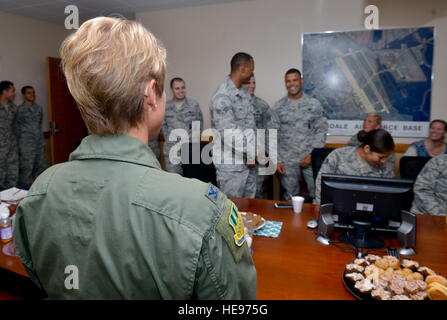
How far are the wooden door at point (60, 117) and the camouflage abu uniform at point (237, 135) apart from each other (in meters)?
3.26

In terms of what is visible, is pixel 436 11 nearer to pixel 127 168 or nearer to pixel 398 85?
pixel 398 85

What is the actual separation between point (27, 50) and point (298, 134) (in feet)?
14.0

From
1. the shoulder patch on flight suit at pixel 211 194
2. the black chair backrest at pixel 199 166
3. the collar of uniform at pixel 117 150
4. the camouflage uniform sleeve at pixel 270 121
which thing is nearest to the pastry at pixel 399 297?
the shoulder patch on flight suit at pixel 211 194

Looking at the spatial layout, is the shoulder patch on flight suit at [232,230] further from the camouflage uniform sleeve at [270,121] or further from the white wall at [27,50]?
the white wall at [27,50]

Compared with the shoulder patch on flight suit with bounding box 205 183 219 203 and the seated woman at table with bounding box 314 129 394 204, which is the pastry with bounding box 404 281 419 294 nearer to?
the shoulder patch on flight suit with bounding box 205 183 219 203

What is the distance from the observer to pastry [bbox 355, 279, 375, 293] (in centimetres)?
113

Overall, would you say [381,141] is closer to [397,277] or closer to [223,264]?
[397,277]

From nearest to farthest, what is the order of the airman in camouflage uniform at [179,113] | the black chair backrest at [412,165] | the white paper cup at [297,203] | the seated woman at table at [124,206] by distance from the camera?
the seated woman at table at [124,206] < the white paper cup at [297,203] < the black chair backrest at [412,165] < the airman in camouflage uniform at [179,113]

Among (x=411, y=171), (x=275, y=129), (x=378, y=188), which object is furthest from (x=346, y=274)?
(x=275, y=129)

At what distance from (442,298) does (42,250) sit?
1172 mm

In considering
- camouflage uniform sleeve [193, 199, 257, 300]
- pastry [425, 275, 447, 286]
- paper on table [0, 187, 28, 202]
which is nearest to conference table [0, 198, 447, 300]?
pastry [425, 275, 447, 286]

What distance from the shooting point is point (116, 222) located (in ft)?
1.95

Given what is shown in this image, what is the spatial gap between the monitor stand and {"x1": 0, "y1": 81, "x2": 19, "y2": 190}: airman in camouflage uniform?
14.9 ft

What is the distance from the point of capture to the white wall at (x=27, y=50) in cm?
470
